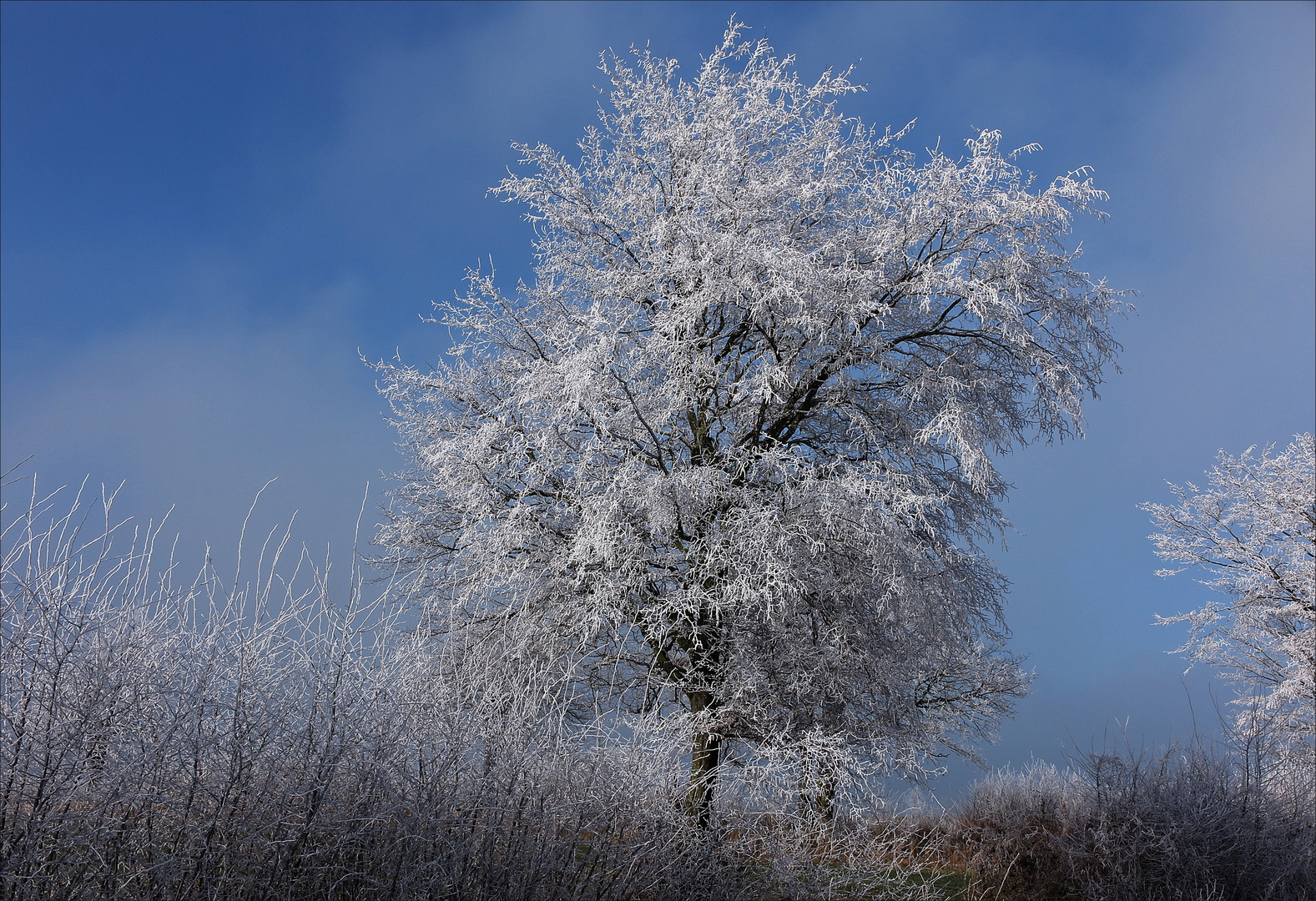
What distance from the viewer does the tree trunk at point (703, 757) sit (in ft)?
24.8

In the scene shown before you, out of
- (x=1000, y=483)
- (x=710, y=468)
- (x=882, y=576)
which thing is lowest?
(x=882, y=576)

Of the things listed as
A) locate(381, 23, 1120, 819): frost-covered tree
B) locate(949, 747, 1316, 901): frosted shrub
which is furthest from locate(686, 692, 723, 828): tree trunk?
locate(949, 747, 1316, 901): frosted shrub

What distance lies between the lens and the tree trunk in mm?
7570

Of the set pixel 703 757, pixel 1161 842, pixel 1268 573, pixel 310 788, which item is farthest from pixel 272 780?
pixel 1268 573

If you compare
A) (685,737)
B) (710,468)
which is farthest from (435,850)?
(710,468)

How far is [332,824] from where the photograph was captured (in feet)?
14.5

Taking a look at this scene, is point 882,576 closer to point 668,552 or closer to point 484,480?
point 668,552

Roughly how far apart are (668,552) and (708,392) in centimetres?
191

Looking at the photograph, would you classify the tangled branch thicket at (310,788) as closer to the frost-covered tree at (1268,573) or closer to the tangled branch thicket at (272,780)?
the tangled branch thicket at (272,780)

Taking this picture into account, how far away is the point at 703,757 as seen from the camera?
29.9 ft

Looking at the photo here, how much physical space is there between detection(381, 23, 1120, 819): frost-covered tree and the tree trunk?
48 millimetres

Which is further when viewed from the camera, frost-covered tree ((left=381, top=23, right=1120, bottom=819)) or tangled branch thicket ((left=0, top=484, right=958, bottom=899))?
frost-covered tree ((left=381, top=23, right=1120, bottom=819))

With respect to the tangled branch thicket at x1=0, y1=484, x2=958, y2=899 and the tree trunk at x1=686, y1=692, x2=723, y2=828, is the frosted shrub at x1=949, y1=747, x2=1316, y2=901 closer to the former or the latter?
the tree trunk at x1=686, y1=692, x2=723, y2=828

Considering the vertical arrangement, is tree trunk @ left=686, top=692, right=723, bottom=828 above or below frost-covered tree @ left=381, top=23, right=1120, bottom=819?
below
